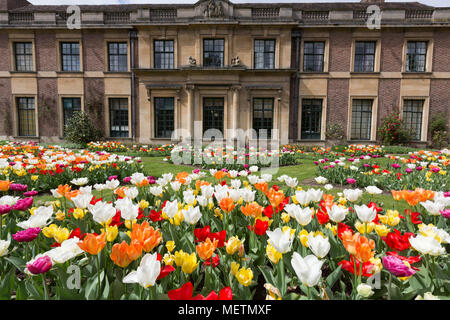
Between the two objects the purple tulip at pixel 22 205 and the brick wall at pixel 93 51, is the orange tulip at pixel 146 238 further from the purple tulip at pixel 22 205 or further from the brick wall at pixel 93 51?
the brick wall at pixel 93 51

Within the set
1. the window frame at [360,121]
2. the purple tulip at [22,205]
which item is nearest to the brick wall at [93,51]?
the window frame at [360,121]

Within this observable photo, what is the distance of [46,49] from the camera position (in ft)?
59.2

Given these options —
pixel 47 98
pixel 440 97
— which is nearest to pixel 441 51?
pixel 440 97

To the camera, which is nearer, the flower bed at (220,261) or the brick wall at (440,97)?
the flower bed at (220,261)

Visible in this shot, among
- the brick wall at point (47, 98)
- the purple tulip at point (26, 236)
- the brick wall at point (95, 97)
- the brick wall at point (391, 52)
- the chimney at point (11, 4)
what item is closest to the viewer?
the purple tulip at point (26, 236)

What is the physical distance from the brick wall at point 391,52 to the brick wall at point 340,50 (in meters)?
2.28

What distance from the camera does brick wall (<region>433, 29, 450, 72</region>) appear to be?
1664 cm

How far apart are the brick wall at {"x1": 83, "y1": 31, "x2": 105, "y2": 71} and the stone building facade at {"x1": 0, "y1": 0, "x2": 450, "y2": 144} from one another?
0.24ft

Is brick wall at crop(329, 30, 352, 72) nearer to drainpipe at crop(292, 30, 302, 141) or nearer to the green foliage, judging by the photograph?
drainpipe at crop(292, 30, 302, 141)

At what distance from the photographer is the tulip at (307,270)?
1.07m

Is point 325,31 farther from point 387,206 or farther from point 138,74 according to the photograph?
point 387,206

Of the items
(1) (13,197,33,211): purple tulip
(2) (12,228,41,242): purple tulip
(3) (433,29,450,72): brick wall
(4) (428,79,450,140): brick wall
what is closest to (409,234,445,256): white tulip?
(2) (12,228,41,242): purple tulip
